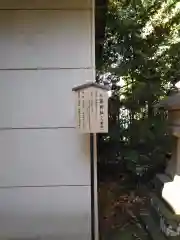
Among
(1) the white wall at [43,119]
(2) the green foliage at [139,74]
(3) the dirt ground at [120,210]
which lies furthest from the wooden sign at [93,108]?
(2) the green foliage at [139,74]

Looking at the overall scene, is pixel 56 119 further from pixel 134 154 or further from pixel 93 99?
pixel 134 154

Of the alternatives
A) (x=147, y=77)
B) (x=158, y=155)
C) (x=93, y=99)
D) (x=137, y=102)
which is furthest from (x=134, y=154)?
(x=93, y=99)

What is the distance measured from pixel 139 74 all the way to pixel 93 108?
2.24m

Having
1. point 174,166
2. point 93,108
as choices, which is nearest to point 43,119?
point 93,108

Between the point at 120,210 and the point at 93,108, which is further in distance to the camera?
the point at 120,210

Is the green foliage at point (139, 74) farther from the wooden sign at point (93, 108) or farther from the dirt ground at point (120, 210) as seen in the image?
the wooden sign at point (93, 108)

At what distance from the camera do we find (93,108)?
3.37 m

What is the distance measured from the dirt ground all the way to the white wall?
2.37 feet

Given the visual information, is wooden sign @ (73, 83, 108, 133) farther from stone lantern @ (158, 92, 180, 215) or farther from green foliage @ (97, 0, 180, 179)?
green foliage @ (97, 0, 180, 179)

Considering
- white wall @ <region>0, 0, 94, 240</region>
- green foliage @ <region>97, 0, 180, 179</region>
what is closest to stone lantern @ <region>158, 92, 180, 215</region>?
green foliage @ <region>97, 0, 180, 179</region>

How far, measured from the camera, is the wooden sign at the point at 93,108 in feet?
11.0

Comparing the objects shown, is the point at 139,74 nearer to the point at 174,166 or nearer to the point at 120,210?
the point at 174,166

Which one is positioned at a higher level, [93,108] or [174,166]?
[93,108]

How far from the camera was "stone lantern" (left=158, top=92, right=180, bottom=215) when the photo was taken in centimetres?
370
